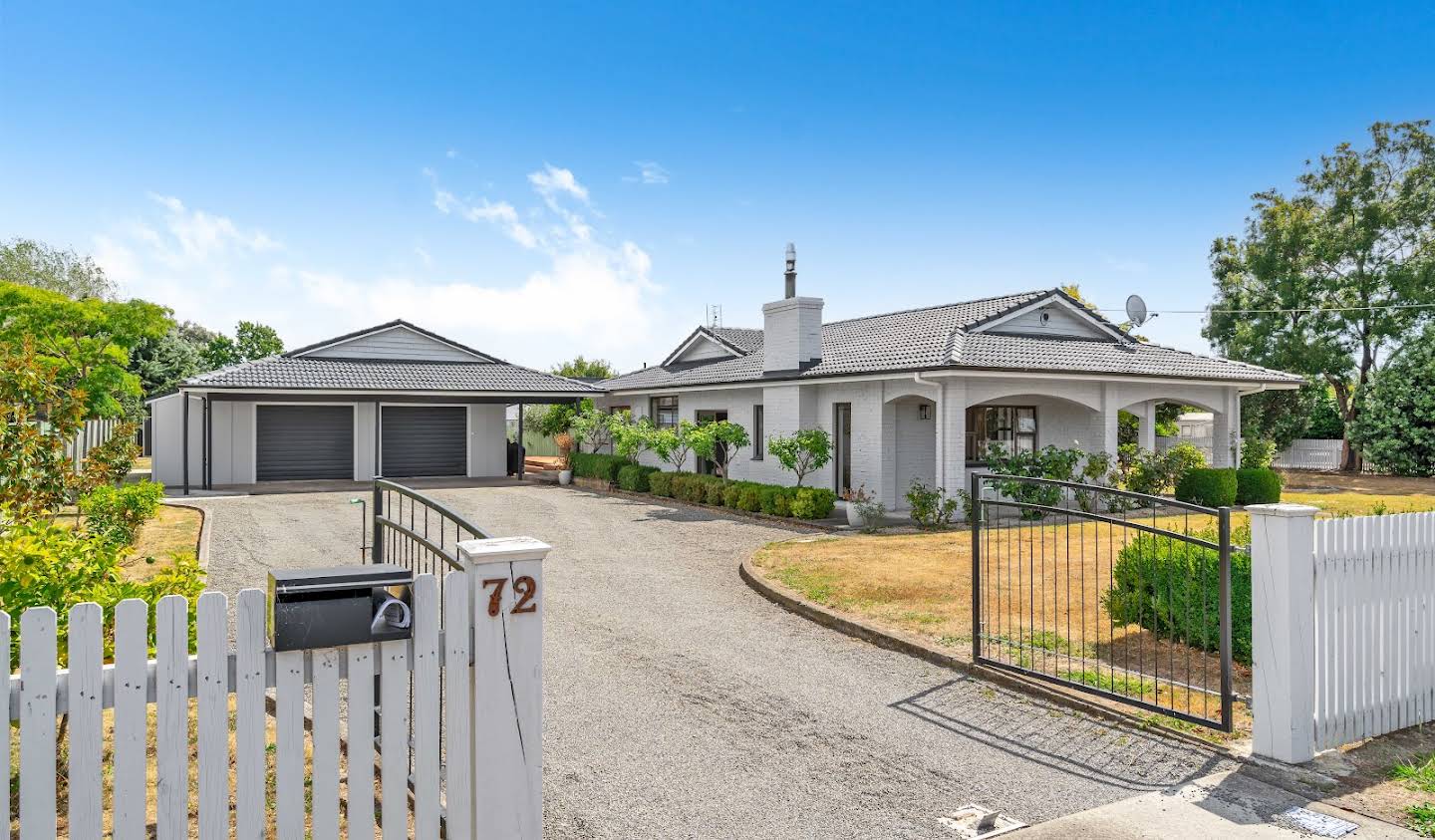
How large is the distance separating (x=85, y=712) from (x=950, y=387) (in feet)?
50.0

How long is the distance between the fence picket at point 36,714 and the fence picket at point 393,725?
927 mm

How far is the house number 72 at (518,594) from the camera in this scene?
3.04 metres

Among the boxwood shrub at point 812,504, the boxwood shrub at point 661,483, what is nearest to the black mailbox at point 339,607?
the boxwood shrub at point 812,504

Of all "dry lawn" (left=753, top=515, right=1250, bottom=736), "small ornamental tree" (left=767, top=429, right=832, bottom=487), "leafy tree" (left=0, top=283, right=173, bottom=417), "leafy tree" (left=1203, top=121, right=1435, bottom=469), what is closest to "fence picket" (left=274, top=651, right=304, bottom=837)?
"dry lawn" (left=753, top=515, right=1250, bottom=736)

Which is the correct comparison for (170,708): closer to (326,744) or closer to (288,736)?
(288,736)

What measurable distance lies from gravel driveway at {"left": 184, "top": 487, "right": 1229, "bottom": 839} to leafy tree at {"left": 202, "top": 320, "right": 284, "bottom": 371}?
45.5 metres

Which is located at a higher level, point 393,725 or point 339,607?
point 339,607

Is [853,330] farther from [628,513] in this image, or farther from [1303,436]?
[1303,436]

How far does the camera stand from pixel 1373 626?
518cm

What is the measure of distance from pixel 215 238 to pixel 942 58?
2607 centimetres

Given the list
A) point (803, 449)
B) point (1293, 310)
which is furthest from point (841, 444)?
point (1293, 310)

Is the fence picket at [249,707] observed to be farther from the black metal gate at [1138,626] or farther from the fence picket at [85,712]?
the black metal gate at [1138,626]

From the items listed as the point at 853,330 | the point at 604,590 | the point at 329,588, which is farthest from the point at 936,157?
the point at 329,588

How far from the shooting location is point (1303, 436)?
33.8m
